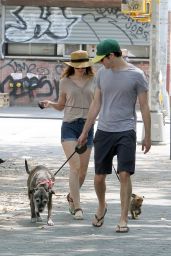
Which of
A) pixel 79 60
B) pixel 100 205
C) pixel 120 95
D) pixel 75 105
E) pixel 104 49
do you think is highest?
pixel 104 49

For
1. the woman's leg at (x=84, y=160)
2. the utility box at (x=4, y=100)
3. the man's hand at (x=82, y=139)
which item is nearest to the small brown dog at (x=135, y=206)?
the woman's leg at (x=84, y=160)

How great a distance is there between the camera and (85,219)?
9578 mm

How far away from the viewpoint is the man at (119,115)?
8.59 metres

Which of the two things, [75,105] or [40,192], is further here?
[75,105]

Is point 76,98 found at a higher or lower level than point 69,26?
higher

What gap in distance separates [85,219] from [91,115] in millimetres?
1322

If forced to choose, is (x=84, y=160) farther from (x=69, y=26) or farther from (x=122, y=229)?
(x=69, y=26)

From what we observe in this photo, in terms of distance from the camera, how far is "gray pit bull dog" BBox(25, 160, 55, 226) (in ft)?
29.3

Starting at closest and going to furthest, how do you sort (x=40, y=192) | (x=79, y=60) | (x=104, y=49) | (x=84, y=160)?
(x=104, y=49)
(x=40, y=192)
(x=79, y=60)
(x=84, y=160)

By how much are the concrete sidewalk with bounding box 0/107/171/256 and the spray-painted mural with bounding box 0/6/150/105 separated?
58.1 feet

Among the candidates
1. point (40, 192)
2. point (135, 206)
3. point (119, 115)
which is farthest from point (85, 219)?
point (119, 115)

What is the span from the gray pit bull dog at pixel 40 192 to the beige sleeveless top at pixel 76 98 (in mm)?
765

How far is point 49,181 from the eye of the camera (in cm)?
914

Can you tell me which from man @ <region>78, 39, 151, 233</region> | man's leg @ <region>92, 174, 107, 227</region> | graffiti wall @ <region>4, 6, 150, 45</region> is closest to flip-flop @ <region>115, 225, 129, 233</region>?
man @ <region>78, 39, 151, 233</region>
